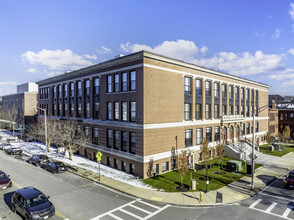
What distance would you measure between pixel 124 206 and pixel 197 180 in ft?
34.5

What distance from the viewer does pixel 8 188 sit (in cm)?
2189

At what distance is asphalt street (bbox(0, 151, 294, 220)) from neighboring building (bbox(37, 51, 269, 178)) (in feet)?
22.3

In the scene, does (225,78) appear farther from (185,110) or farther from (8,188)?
(8,188)

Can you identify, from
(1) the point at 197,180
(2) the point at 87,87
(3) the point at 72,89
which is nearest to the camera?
(1) the point at 197,180

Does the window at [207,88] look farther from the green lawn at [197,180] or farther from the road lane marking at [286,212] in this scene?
the road lane marking at [286,212]

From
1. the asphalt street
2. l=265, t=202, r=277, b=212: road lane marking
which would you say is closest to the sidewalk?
the asphalt street

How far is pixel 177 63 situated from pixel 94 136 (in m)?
18.6

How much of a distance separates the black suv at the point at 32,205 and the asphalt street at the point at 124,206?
94 centimetres

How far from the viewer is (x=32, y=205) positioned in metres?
15.2

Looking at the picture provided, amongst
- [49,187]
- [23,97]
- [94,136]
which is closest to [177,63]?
[94,136]

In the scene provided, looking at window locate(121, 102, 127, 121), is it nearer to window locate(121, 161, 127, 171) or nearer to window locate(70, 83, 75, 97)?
window locate(121, 161, 127, 171)

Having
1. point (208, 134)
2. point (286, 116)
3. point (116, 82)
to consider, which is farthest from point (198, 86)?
point (286, 116)

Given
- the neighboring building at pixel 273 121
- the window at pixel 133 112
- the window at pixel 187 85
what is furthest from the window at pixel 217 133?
the neighboring building at pixel 273 121

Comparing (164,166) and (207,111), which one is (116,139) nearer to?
(164,166)
